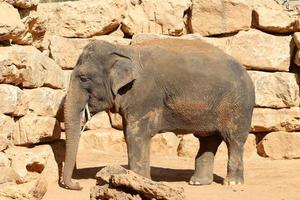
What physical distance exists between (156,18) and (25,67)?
3.63 meters

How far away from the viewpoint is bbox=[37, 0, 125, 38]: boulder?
11891 millimetres

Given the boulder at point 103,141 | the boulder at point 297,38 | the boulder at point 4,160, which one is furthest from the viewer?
the boulder at point 297,38

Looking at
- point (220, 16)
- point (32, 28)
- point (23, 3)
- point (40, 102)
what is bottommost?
point (40, 102)

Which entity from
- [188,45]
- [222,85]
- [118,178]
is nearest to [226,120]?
[222,85]

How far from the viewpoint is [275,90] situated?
12.2 meters

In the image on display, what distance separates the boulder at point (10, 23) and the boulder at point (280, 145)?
475 cm

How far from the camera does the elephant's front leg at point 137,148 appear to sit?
29.8 ft

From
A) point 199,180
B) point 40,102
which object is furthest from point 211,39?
point 40,102

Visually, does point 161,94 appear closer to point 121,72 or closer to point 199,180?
point 121,72

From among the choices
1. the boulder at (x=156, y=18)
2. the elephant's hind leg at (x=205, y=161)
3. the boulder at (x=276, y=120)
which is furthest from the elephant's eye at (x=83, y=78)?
the boulder at (x=276, y=120)

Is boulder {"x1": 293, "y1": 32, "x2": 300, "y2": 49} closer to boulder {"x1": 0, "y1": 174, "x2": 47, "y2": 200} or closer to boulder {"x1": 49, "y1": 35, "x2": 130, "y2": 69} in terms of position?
boulder {"x1": 49, "y1": 35, "x2": 130, "y2": 69}

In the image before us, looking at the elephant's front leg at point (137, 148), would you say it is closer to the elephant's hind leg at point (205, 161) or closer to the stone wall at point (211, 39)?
the elephant's hind leg at point (205, 161)

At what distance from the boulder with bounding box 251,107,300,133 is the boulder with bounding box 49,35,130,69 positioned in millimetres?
2575

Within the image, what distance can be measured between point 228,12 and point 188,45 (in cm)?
273
